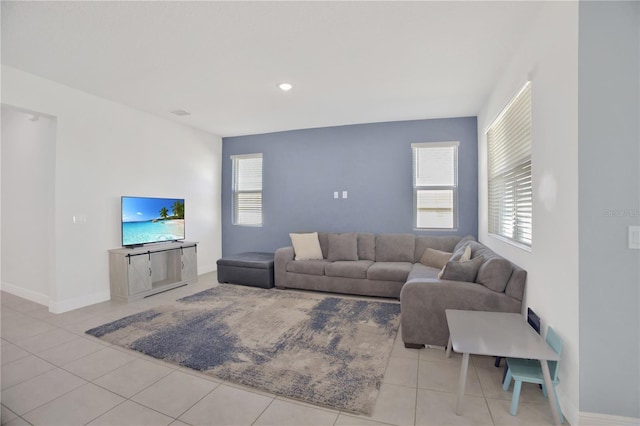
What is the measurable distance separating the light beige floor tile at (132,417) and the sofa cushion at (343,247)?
129 inches

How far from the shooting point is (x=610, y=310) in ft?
5.48

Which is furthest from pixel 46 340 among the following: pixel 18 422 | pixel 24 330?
pixel 18 422

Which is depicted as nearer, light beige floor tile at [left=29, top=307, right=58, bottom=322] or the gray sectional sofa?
the gray sectional sofa

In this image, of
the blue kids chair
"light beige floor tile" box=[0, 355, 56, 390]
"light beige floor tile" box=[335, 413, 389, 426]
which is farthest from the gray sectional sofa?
"light beige floor tile" box=[0, 355, 56, 390]

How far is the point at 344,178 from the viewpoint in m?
5.43

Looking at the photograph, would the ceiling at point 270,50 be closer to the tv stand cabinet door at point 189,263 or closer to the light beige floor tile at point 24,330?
the tv stand cabinet door at point 189,263

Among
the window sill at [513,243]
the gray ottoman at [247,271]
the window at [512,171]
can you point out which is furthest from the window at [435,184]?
the gray ottoman at [247,271]

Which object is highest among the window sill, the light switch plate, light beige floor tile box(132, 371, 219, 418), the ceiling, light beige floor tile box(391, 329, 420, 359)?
the ceiling

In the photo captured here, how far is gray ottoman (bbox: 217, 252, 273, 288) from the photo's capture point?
480 centimetres

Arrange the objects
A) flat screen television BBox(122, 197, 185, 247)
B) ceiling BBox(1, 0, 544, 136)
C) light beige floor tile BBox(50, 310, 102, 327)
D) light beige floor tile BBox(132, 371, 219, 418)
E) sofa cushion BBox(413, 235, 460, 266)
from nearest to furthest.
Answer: light beige floor tile BBox(132, 371, 219, 418), ceiling BBox(1, 0, 544, 136), light beige floor tile BBox(50, 310, 102, 327), flat screen television BBox(122, 197, 185, 247), sofa cushion BBox(413, 235, 460, 266)

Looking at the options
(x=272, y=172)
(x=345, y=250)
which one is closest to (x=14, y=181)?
(x=272, y=172)

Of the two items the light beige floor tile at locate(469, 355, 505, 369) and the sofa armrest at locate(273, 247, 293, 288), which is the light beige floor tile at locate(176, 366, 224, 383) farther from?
the sofa armrest at locate(273, 247, 293, 288)

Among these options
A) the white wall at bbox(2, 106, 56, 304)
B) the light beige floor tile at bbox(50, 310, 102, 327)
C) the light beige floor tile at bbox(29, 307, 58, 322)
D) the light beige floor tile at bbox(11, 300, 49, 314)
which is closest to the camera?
the light beige floor tile at bbox(50, 310, 102, 327)

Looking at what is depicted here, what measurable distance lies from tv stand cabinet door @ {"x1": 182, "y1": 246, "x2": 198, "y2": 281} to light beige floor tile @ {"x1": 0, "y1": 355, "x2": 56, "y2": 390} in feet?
7.67
